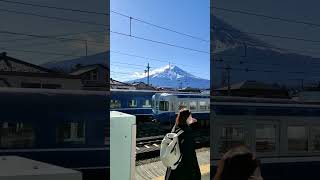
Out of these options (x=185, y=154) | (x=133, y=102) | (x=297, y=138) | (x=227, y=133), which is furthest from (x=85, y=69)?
(x=133, y=102)

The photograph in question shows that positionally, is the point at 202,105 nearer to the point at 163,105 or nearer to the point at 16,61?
the point at 163,105

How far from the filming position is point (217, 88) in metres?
4.73

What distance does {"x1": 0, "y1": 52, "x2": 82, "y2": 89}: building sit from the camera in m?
3.71

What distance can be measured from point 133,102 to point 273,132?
16009mm

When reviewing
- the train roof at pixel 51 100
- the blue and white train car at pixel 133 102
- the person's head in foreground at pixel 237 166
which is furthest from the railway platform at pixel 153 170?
the blue and white train car at pixel 133 102

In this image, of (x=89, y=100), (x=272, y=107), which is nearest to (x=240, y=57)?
(x=272, y=107)

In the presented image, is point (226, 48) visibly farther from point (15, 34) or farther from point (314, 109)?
point (15, 34)

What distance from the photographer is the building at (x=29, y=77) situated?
3713 mm

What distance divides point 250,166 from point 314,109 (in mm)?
3217

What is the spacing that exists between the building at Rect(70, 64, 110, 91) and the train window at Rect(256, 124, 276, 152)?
1.64m

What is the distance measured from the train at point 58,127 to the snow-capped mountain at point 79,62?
182 mm

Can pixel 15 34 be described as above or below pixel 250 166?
above

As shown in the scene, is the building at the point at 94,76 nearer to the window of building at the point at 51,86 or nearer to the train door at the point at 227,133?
the window of building at the point at 51,86

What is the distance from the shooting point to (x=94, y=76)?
3984 millimetres
